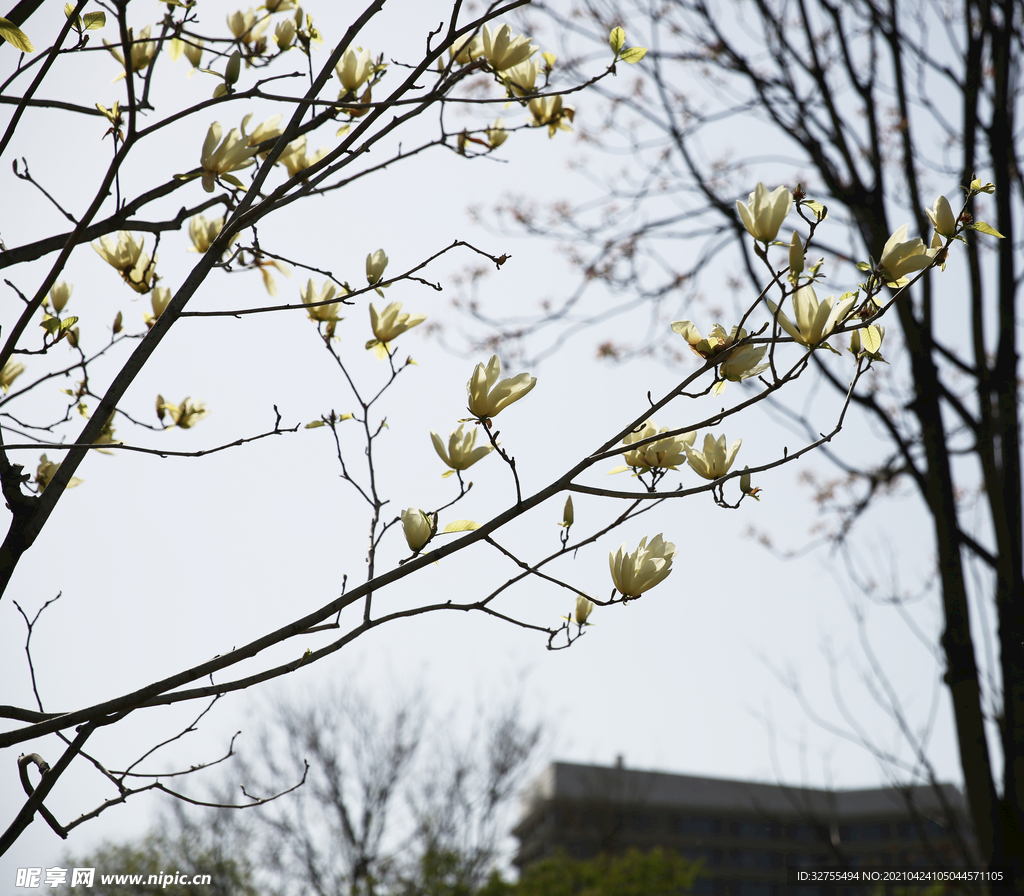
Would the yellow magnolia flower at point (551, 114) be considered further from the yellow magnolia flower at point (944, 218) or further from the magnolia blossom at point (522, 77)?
the yellow magnolia flower at point (944, 218)

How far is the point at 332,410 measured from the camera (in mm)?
1114

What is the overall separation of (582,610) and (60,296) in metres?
0.86

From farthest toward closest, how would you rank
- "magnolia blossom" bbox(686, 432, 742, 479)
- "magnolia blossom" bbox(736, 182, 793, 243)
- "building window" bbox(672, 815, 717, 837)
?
"building window" bbox(672, 815, 717, 837) → "magnolia blossom" bbox(686, 432, 742, 479) → "magnolia blossom" bbox(736, 182, 793, 243)

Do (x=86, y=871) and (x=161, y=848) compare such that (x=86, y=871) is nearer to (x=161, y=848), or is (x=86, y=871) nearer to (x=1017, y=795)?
(x=1017, y=795)

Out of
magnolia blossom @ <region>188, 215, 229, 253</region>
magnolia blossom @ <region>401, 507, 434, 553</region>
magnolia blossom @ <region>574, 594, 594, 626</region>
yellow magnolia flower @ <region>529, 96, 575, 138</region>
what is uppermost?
yellow magnolia flower @ <region>529, 96, 575, 138</region>

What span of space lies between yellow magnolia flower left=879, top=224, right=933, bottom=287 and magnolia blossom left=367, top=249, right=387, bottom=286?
566 millimetres

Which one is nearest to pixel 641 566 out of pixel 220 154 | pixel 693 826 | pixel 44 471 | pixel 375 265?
pixel 375 265

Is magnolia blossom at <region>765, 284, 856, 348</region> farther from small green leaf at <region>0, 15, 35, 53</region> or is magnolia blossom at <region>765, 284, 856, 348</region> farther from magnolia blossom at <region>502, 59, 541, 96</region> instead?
small green leaf at <region>0, 15, 35, 53</region>

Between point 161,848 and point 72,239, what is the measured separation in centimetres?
1102

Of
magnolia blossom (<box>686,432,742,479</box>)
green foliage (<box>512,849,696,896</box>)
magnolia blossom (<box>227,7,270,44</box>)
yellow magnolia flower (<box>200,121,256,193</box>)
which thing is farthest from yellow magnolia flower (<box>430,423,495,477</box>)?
green foliage (<box>512,849,696,896</box>)

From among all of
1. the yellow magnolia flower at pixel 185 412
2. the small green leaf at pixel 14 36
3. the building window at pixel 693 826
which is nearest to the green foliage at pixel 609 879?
the yellow magnolia flower at pixel 185 412

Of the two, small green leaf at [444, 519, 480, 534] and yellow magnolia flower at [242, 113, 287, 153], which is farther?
yellow magnolia flower at [242, 113, 287, 153]

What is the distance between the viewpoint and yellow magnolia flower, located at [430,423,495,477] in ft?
2.88

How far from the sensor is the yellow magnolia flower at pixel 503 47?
104 cm
